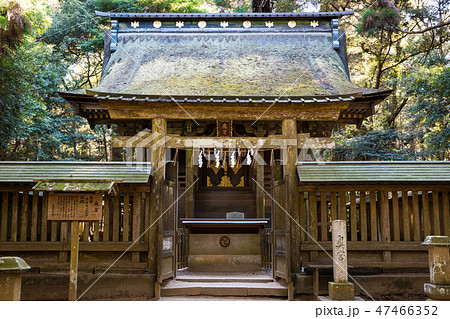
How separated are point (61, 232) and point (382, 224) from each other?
23.2 ft

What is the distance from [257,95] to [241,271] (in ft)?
16.8

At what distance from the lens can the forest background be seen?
15180 millimetres

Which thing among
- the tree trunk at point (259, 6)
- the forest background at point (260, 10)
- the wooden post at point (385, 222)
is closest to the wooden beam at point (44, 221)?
the forest background at point (260, 10)

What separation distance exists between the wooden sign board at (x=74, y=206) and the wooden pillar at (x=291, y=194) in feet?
13.2

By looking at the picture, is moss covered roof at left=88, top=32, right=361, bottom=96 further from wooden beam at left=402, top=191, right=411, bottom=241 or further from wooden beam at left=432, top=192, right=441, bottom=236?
wooden beam at left=432, top=192, right=441, bottom=236

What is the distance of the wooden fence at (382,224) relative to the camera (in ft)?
30.1

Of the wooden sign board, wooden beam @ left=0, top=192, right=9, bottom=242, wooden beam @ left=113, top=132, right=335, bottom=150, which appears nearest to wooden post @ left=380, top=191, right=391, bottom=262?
wooden beam @ left=113, top=132, right=335, bottom=150

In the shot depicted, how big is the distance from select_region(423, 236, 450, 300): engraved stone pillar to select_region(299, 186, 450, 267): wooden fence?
2.80 metres

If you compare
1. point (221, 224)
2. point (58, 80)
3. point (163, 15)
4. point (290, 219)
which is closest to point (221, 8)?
point (58, 80)

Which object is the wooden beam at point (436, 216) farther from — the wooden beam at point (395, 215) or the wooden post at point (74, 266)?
the wooden post at point (74, 266)

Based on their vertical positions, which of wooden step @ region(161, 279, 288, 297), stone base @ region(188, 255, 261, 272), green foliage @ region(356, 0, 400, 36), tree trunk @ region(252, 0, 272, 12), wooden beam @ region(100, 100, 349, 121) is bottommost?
wooden step @ region(161, 279, 288, 297)

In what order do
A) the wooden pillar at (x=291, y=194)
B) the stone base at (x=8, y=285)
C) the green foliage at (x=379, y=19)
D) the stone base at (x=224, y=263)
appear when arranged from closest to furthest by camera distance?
the stone base at (x=8, y=285)
the wooden pillar at (x=291, y=194)
the stone base at (x=224, y=263)
the green foliage at (x=379, y=19)

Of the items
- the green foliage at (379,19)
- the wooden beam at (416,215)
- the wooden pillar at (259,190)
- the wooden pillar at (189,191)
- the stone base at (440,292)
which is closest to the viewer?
the stone base at (440,292)

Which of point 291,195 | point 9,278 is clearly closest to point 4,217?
point 9,278
